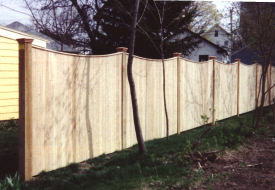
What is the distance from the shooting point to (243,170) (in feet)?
15.4

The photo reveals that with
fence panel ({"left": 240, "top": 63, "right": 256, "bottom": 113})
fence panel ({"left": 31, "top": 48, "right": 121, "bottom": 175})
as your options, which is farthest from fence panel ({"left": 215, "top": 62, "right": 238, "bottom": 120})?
fence panel ({"left": 31, "top": 48, "right": 121, "bottom": 175})

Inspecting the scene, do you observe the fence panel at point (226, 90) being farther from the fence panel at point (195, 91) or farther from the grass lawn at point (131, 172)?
the grass lawn at point (131, 172)

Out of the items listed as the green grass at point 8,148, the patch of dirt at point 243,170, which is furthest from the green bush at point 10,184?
the patch of dirt at point 243,170

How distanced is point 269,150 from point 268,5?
4433 mm

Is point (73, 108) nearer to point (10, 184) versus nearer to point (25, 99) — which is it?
point (25, 99)

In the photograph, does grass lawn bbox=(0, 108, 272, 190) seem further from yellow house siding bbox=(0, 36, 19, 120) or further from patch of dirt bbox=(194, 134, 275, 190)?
yellow house siding bbox=(0, 36, 19, 120)

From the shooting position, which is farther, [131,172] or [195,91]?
[195,91]

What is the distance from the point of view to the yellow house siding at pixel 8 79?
28.3ft

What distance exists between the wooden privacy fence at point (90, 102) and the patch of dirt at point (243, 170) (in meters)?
1.71

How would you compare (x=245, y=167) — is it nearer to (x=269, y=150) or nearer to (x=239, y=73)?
(x=269, y=150)

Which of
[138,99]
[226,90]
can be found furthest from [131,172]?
[226,90]

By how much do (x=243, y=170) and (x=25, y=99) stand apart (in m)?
3.10

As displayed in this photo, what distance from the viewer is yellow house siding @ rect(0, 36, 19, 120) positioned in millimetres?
8617

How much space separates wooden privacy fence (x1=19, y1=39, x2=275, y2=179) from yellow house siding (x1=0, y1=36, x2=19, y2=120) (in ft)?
13.8
